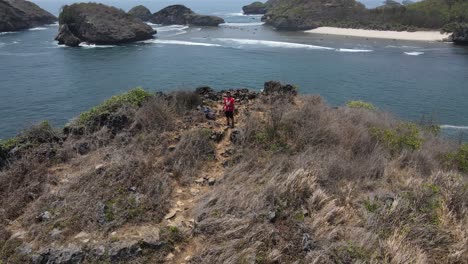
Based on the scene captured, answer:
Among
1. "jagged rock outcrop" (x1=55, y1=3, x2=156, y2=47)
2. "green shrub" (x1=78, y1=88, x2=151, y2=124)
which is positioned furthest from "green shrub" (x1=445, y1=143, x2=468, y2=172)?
"jagged rock outcrop" (x1=55, y1=3, x2=156, y2=47)

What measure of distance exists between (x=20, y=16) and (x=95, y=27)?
43.9 meters

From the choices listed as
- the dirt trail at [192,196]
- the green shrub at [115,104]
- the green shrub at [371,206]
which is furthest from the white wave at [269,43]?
the green shrub at [371,206]

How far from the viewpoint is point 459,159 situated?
18.8 m

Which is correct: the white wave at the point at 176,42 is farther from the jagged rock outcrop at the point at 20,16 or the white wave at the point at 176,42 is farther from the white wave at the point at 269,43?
the jagged rock outcrop at the point at 20,16

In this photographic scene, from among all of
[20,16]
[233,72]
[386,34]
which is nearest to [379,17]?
[386,34]

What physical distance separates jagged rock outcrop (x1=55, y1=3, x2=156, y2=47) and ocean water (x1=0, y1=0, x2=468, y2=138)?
4.04m

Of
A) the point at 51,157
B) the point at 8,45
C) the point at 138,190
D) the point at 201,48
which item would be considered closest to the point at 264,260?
the point at 138,190

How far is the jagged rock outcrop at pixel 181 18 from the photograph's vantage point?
139875mm

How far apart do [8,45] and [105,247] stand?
317ft

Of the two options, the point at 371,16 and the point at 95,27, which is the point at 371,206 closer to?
the point at 95,27

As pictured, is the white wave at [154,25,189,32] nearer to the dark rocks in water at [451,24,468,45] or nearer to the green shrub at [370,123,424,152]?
the dark rocks in water at [451,24,468,45]

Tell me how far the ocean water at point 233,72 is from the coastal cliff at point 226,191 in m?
16.2

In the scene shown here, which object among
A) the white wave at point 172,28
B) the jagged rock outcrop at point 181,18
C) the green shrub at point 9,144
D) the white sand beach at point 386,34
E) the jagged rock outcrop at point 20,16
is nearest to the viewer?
the green shrub at point 9,144

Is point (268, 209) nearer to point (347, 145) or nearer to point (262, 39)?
point (347, 145)
